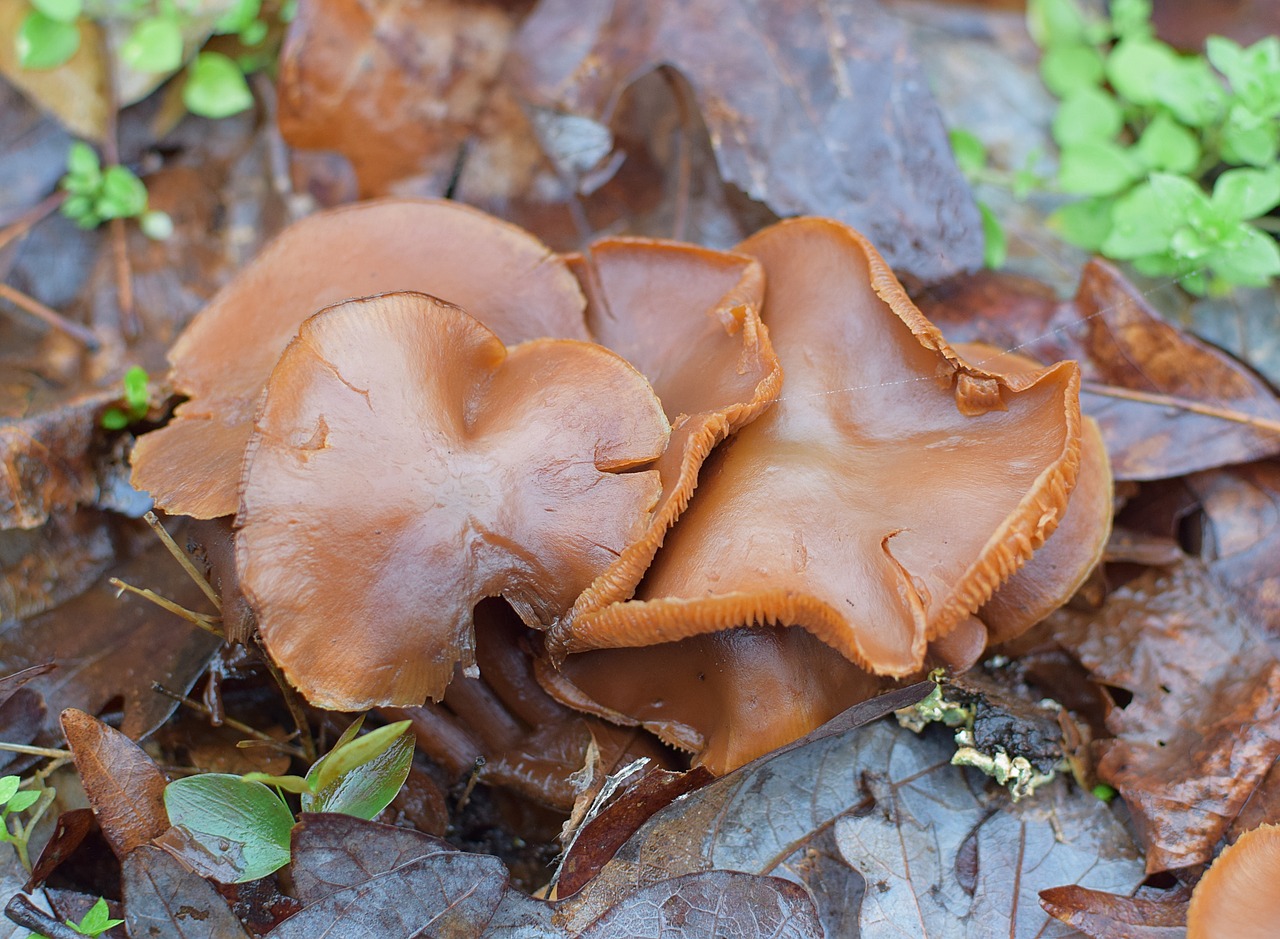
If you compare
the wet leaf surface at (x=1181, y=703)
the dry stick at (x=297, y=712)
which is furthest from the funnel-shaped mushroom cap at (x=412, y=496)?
the wet leaf surface at (x=1181, y=703)

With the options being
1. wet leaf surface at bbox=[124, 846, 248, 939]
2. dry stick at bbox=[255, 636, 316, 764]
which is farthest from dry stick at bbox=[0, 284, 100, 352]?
wet leaf surface at bbox=[124, 846, 248, 939]

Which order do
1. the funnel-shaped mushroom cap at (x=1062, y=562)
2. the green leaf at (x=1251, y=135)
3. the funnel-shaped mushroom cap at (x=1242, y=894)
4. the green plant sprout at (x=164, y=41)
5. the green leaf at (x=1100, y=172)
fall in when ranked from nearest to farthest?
the funnel-shaped mushroom cap at (x=1242, y=894) < the funnel-shaped mushroom cap at (x=1062, y=562) < the green leaf at (x=1251, y=135) < the green leaf at (x=1100, y=172) < the green plant sprout at (x=164, y=41)

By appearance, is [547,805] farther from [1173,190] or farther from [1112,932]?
[1173,190]

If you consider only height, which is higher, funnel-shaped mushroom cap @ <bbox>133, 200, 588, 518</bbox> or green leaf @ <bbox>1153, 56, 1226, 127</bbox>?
funnel-shaped mushroom cap @ <bbox>133, 200, 588, 518</bbox>

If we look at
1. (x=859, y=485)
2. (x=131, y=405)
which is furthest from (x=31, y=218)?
(x=859, y=485)

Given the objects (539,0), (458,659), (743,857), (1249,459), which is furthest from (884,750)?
(539,0)

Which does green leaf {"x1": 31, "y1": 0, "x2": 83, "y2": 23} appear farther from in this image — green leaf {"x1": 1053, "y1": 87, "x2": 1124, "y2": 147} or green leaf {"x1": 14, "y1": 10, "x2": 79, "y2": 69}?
green leaf {"x1": 1053, "y1": 87, "x2": 1124, "y2": 147}

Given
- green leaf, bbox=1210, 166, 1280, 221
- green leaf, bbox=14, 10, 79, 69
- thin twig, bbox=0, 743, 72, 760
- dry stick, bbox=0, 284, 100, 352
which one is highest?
green leaf, bbox=14, 10, 79, 69

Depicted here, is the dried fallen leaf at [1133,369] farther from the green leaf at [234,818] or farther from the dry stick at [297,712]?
the green leaf at [234,818]
